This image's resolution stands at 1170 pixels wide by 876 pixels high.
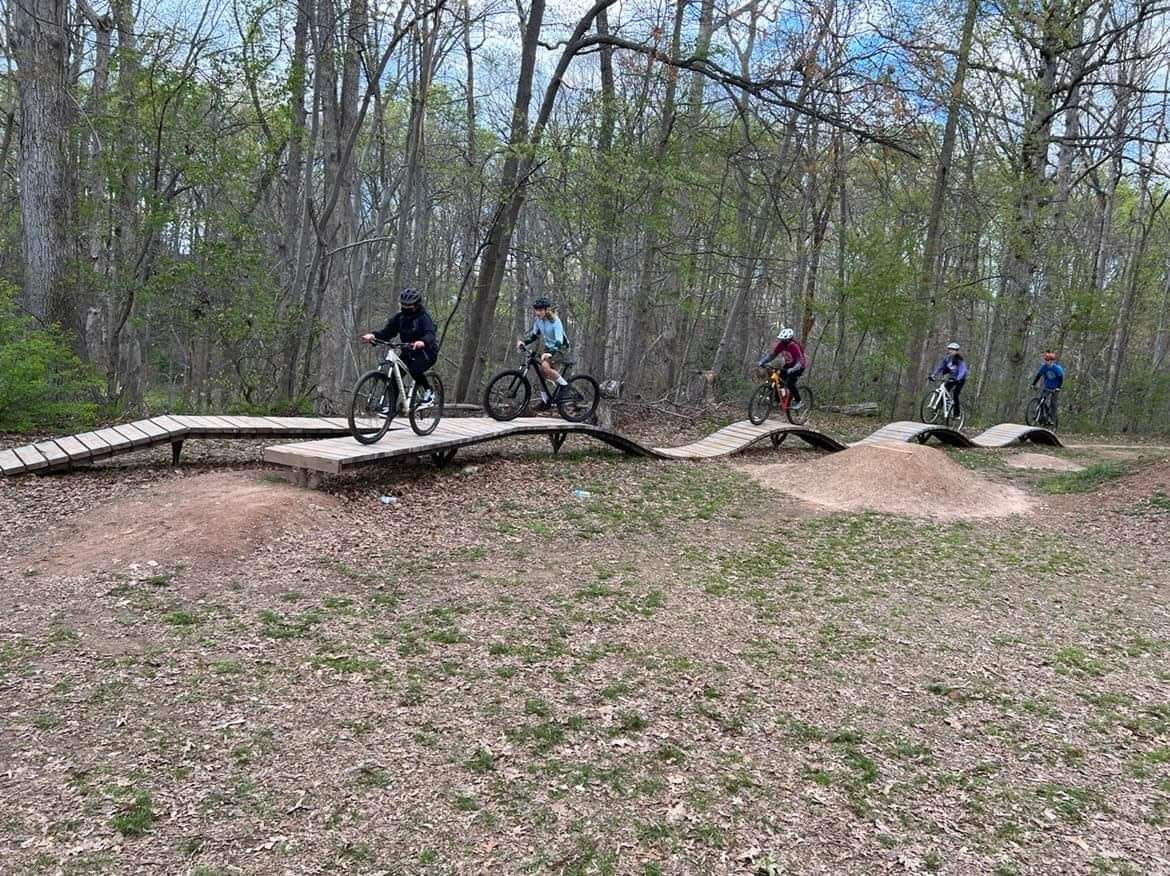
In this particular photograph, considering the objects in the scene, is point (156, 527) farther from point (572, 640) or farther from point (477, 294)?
point (477, 294)

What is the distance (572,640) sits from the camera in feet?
12.4

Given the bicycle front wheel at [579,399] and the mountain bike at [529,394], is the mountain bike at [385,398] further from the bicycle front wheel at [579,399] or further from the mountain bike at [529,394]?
the bicycle front wheel at [579,399]

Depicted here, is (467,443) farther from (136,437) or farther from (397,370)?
(136,437)

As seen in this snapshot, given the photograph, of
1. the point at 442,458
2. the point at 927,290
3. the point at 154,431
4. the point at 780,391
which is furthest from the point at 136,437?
the point at 927,290

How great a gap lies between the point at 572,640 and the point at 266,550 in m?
2.20

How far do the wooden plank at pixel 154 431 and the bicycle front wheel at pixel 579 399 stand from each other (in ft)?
14.5

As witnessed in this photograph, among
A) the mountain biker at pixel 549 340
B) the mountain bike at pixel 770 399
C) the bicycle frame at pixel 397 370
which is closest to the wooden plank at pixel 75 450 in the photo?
the bicycle frame at pixel 397 370

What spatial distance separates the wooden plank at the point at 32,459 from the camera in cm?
573

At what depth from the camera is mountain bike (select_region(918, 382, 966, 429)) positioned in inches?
508

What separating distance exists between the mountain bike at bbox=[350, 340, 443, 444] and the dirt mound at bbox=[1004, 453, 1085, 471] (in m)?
8.52

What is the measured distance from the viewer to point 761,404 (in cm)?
1115

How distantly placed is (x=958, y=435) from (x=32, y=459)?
11.6 meters

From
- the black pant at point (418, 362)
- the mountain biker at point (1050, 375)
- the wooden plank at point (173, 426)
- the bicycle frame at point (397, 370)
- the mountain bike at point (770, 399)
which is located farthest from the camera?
the mountain biker at point (1050, 375)

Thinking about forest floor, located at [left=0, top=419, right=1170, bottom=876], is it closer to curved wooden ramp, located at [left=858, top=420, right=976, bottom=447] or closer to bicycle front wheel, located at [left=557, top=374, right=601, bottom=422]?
bicycle front wheel, located at [left=557, top=374, right=601, bottom=422]
